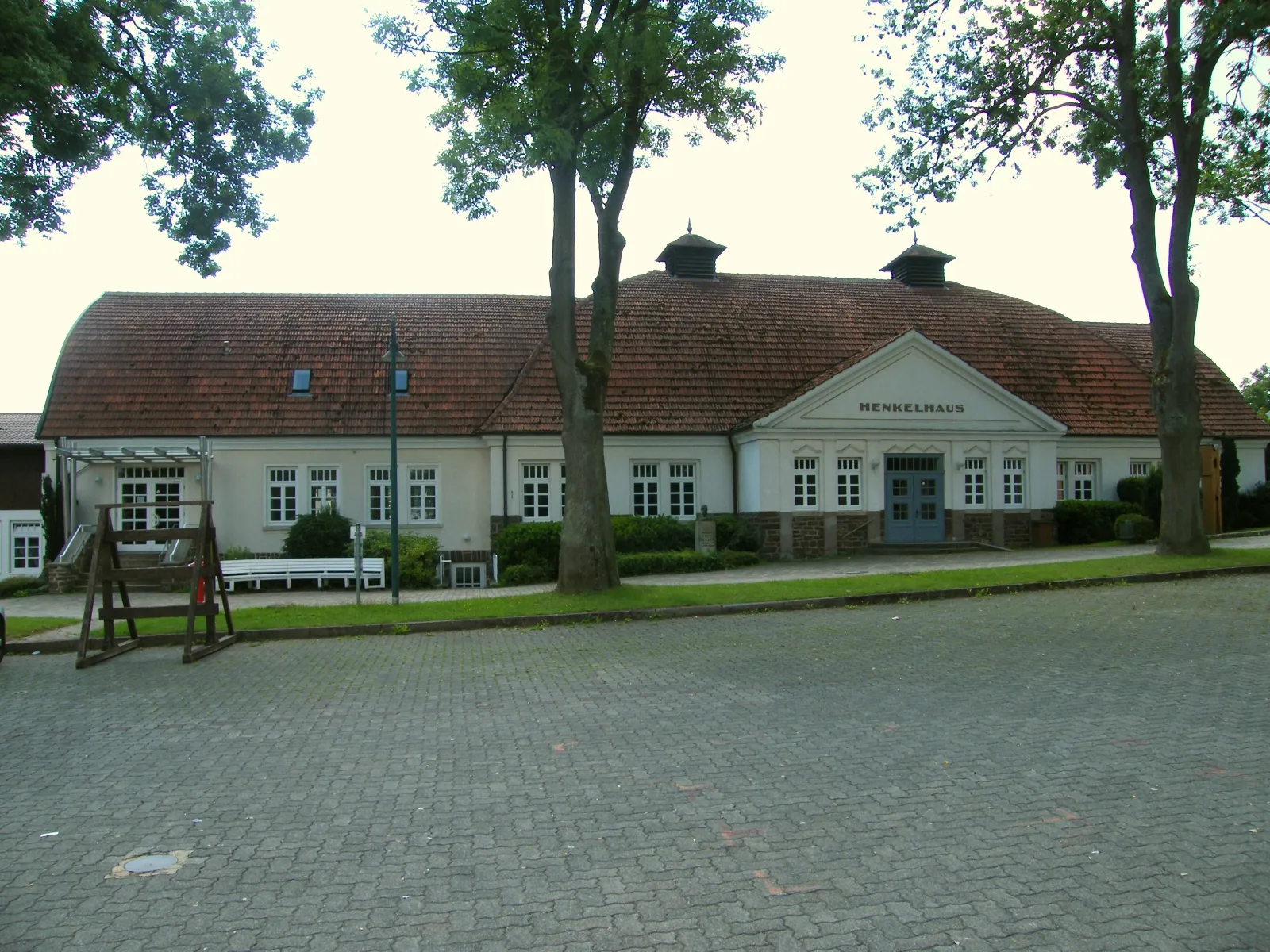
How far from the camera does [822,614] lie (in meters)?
15.3

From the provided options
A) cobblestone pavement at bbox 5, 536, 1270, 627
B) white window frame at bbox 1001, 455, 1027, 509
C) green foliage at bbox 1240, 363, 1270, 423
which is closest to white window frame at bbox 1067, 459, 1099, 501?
white window frame at bbox 1001, 455, 1027, 509

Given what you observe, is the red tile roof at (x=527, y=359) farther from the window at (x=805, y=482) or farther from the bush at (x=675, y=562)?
the bush at (x=675, y=562)

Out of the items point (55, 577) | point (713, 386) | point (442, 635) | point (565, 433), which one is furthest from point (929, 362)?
point (55, 577)

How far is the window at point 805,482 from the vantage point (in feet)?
84.9

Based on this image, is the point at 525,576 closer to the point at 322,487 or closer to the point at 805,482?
the point at 322,487

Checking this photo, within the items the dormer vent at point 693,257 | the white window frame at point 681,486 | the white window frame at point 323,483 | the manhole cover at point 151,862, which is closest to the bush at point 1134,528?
the white window frame at point 681,486

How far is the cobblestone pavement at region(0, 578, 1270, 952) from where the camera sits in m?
4.32

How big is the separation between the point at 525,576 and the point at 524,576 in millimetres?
18

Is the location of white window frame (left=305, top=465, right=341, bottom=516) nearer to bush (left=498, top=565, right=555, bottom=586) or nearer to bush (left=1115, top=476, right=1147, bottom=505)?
bush (left=498, top=565, right=555, bottom=586)

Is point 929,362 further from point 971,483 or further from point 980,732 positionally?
point 980,732

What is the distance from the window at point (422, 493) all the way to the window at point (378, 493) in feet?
2.07

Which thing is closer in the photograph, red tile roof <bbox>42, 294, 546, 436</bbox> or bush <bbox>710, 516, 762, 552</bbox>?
bush <bbox>710, 516, 762, 552</bbox>

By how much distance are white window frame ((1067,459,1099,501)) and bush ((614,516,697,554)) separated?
37.7 feet

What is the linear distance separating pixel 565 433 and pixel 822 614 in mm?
5650
